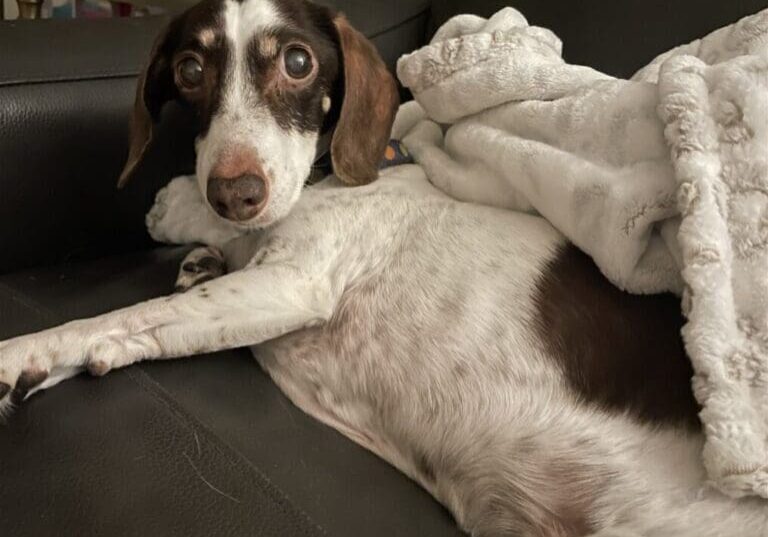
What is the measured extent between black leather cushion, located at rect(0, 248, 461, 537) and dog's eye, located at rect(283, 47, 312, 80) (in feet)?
1.72

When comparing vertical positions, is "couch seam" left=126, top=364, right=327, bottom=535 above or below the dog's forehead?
→ below

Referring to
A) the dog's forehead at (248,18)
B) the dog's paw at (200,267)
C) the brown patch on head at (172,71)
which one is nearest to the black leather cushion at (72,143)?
the brown patch on head at (172,71)

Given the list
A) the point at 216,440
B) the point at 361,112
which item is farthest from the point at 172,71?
the point at 216,440

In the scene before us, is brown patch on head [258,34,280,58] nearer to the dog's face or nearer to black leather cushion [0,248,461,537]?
the dog's face

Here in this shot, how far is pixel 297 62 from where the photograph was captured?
5.19 ft

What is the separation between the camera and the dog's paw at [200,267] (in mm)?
1625

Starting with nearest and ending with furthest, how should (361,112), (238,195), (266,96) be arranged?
(238,195) < (266,96) < (361,112)

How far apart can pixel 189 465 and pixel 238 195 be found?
448 millimetres

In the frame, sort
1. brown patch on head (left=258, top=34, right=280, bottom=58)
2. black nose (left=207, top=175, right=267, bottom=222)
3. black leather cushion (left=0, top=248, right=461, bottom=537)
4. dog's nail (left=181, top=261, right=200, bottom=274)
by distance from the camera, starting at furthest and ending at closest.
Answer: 1. dog's nail (left=181, top=261, right=200, bottom=274)
2. brown patch on head (left=258, top=34, right=280, bottom=58)
3. black nose (left=207, top=175, right=267, bottom=222)
4. black leather cushion (left=0, top=248, right=461, bottom=537)

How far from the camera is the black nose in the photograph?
1396mm

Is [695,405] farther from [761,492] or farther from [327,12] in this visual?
[327,12]

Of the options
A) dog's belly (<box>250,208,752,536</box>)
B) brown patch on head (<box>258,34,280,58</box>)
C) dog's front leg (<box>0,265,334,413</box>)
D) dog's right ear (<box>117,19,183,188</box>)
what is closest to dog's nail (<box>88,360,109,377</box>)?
dog's front leg (<box>0,265,334,413</box>)

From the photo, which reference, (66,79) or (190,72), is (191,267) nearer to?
(190,72)

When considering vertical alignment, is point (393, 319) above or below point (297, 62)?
below
